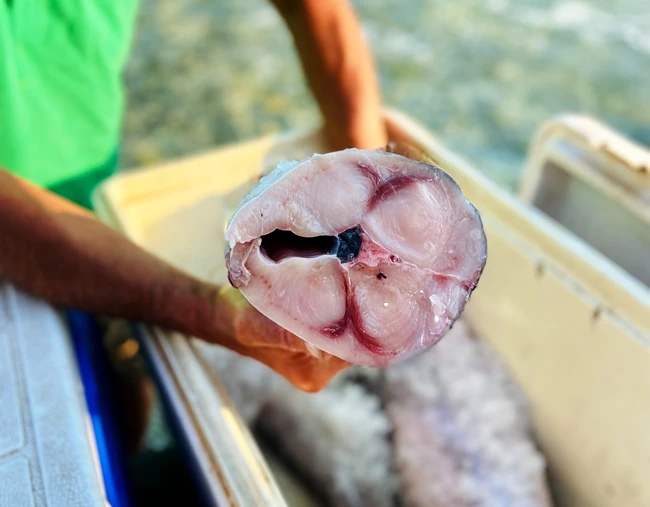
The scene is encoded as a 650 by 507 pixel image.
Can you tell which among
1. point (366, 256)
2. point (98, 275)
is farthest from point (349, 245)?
point (98, 275)

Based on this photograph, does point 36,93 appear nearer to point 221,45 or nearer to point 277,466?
point 277,466

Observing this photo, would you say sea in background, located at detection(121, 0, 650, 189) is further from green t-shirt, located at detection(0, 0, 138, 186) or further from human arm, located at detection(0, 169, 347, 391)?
human arm, located at detection(0, 169, 347, 391)

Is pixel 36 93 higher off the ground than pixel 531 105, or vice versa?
pixel 36 93

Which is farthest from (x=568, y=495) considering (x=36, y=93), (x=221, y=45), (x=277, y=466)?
(x=221, y=45)

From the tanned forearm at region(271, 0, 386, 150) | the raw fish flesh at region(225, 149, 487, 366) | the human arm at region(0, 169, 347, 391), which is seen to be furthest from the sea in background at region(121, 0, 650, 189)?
the raw fish flesh at region(225, 149, 487, 366)

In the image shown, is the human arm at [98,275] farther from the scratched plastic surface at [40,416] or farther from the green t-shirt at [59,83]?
the green t-shirt at [59,83]
